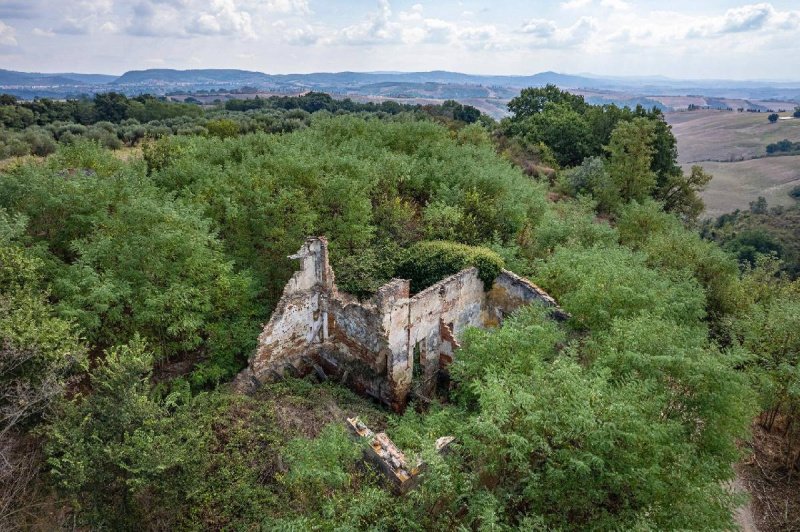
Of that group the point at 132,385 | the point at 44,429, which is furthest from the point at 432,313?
the point at 44,429

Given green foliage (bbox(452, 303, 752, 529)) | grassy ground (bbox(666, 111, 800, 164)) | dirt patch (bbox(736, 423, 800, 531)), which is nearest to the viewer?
green foliage (bbox(452, 303, 752, 529))

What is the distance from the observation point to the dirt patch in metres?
13.2

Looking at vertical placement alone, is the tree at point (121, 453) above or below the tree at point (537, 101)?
below

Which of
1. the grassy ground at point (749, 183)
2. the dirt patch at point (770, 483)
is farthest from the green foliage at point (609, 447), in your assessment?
the grassy ground at point (749, 183)

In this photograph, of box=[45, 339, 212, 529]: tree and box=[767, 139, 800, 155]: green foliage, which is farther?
box=[767, 139, 800, 155]: green foliage

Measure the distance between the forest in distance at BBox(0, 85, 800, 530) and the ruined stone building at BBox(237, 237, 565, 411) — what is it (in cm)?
91

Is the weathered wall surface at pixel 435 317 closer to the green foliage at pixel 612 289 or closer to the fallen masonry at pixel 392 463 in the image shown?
the green foliage at pixel 612 289

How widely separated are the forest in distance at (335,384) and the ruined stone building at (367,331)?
91 centimetres

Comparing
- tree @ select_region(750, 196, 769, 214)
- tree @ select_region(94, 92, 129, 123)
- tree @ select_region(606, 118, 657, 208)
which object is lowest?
tree @ select_region(750, 196, 769, 214)

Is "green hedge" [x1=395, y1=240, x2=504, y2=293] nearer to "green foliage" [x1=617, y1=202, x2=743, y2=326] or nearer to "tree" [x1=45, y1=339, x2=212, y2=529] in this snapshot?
"green foliage" [x1=617, y1=202, x2=743, y2=326]

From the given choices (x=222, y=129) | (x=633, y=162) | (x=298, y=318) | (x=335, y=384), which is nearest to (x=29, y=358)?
(x=298, y=318)

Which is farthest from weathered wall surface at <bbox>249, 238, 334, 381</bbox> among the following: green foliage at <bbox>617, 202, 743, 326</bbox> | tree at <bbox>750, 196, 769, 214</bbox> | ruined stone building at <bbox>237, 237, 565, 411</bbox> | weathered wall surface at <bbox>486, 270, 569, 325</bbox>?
tree at <bbox>750, 196, 769, 214</bbox>

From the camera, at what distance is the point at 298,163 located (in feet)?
62.3

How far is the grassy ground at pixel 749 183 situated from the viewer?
69.3 m
